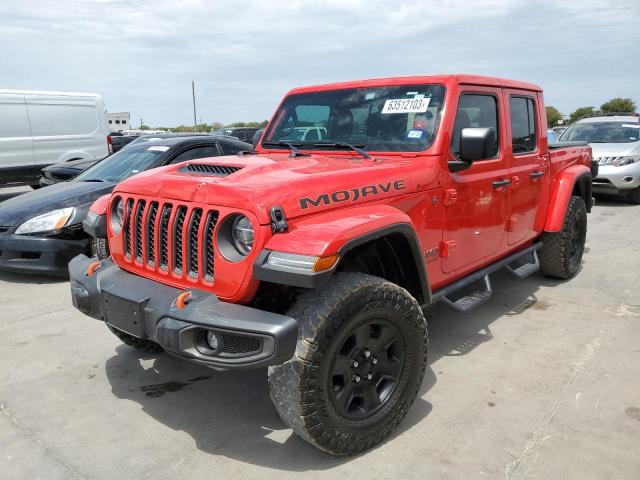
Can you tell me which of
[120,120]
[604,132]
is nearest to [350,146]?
[604,132]

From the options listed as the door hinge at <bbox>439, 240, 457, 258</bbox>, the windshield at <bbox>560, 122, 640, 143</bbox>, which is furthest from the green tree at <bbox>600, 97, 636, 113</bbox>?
the door hinge at <bbox>439, 240, 457, 258</bbox>

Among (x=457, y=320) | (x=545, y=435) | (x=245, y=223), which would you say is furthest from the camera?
(x=457, y=320)

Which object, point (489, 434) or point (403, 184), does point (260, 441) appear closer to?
point (489, 434)

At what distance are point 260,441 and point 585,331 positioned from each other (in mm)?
2725

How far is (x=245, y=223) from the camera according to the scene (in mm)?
2482

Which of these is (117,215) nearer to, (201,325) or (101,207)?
(101,207)

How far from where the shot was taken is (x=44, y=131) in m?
10.9

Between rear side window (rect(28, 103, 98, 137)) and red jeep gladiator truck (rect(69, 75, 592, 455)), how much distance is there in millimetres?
8750

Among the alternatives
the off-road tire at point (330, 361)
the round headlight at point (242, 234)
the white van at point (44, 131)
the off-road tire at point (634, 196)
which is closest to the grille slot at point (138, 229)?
the round headlight at point (242, 234)

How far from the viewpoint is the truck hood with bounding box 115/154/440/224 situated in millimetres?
2484

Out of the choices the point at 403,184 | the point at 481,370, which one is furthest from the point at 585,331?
the point at 403,184

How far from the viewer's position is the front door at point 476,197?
11.2ft

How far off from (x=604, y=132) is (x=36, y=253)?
33.6 ft

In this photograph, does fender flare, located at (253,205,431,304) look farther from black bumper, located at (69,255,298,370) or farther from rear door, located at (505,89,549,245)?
rear door, located at (505,89,549,245)
